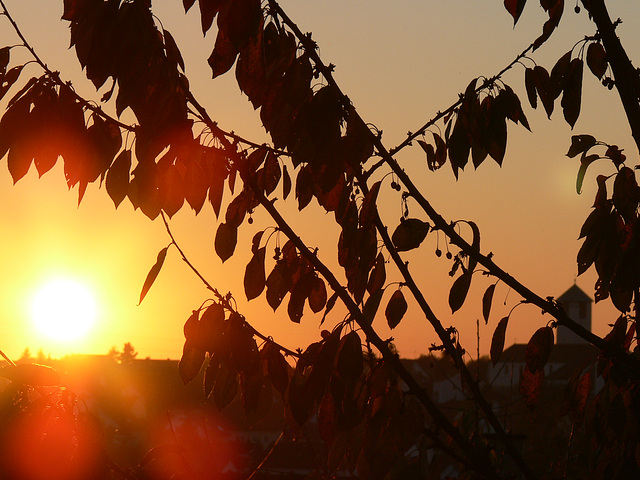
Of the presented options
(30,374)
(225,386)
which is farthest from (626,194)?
(30,374)

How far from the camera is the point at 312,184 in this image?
2771 millimetres

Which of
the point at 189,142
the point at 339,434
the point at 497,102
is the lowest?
the point at 339,434

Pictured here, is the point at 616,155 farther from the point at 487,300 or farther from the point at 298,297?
the point at 298,297

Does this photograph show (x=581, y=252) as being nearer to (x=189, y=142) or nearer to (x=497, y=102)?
(x=497, y=102)

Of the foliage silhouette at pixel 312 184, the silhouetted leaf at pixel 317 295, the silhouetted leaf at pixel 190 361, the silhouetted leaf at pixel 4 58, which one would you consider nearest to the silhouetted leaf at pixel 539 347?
the foliage silhouette at pixel 312 184

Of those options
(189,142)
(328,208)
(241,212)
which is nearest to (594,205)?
(328,208)

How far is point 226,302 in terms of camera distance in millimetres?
2881

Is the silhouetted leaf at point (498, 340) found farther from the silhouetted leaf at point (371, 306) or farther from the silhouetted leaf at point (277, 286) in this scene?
the silhouetted leaf at point (277, 286)

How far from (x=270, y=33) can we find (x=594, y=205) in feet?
5.23

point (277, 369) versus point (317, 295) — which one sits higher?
point (317, 295)

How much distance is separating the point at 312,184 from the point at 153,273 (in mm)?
608

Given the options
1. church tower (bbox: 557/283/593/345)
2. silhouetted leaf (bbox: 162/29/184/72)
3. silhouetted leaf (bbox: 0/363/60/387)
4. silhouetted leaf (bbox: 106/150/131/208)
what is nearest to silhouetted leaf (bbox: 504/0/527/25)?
silhouetted leaf (bbox: 162/29/184/72)

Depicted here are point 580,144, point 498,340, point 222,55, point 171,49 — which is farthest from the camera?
point 580,144

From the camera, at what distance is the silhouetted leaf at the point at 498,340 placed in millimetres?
2834
